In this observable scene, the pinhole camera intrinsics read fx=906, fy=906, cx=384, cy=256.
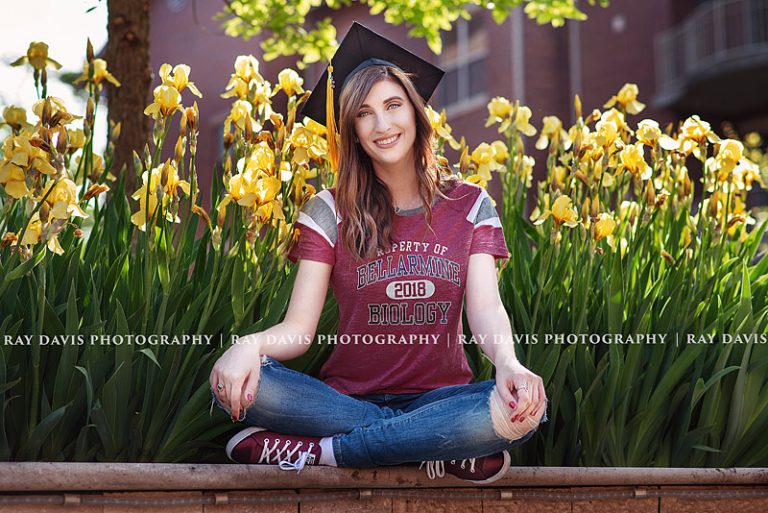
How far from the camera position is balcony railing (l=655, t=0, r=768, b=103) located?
10.8m

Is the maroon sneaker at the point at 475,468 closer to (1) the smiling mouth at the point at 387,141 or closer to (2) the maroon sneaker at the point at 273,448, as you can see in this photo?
(2) the maroon sneaker at the point at 273,448

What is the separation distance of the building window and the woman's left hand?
10.1 metres

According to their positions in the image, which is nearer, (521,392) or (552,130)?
(521,392)

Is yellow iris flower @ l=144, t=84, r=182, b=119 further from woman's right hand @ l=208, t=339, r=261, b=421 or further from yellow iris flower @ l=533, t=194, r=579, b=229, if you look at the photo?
yellow iris flower @ l=533, t=194, r=579, b=229

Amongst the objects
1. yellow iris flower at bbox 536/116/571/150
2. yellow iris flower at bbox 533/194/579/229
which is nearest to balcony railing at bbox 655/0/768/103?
yellow iris flower at bbox 536/116/571/150

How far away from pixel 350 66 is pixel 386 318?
0.65 m

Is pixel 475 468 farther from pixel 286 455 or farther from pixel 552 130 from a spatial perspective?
pixel 552 130

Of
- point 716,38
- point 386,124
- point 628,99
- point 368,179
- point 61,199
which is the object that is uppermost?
point 716,38

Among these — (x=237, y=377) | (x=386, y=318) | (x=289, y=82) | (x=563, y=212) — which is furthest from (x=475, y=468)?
(x=289, y=82)

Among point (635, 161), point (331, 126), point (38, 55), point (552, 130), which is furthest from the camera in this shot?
point (552, 130)

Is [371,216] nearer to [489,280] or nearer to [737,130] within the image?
[489,280]

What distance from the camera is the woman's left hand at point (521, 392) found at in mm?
1741

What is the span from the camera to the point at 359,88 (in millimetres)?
2164

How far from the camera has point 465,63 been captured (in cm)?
1199
